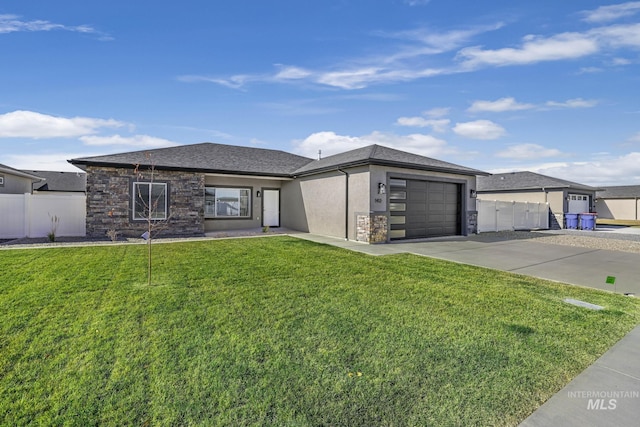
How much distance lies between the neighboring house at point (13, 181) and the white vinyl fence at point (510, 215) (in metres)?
24.4

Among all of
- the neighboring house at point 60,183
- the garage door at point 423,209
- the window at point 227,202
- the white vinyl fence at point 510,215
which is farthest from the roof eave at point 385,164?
the neighboring house at point 60,183

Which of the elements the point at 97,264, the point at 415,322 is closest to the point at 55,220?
the point at 97,264

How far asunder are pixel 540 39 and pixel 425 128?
7770 mm

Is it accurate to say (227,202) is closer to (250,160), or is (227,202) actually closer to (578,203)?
(250,160)

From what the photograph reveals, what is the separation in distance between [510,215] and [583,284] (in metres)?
14.3

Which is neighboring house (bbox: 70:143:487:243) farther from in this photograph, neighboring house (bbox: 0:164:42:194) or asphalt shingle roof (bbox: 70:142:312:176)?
neighboring house (bbox: 0:164:42:194)

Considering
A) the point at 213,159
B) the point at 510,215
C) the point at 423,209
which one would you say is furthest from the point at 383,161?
the point at 510,215

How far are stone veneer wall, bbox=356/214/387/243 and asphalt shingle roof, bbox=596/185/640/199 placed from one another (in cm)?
3331

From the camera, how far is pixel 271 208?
1691 centimetres

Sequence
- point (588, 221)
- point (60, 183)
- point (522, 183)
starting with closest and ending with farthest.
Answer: point (588, 221)
point (522, 183)
point (60, 183)

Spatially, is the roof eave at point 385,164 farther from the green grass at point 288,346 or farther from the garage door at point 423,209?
the green grass at point 288,346

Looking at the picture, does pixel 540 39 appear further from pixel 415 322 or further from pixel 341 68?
pixel 415 322

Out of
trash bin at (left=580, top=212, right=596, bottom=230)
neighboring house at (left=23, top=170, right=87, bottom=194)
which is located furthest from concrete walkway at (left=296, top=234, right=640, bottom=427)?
neighboring house at (left=23, top=170, right=87, bottom=194)

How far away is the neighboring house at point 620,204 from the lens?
3152cm
